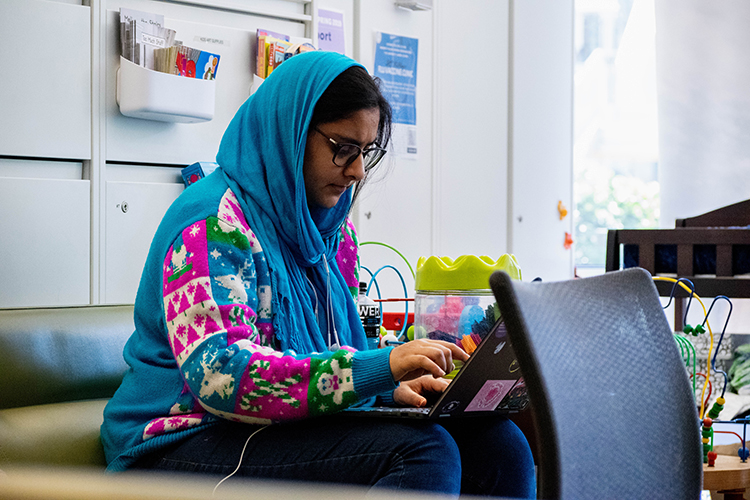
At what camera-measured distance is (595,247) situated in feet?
12.5

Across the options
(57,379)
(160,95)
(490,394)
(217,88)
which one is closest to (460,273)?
(490,394)

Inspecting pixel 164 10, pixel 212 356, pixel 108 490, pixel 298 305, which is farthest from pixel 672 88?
pixel 108 490

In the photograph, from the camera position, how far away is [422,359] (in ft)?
2.97

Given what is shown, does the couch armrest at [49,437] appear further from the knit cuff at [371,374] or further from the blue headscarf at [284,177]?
the knit cuff at [371,374]

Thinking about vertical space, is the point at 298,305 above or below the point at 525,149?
below

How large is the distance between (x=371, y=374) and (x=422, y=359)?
0.07 metres

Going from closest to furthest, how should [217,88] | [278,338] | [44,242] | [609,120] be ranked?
1. [278,338]
2. [44,242]
3. [217,88]
4. [609,120]

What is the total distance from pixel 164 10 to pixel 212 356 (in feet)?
4.59

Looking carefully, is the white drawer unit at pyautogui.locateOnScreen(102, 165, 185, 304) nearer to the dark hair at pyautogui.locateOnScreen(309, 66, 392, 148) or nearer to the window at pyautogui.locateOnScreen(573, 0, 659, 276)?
the dark hair at pyautogui.locateOnScreen(309, 66, 392, 148)

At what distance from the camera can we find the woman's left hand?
1150mm

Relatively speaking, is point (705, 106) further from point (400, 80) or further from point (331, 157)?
point (331, 157)

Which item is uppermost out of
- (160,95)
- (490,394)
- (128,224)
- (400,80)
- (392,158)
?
(400,80)

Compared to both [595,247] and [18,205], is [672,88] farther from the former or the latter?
[18,205]

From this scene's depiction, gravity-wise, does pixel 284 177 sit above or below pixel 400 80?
below
